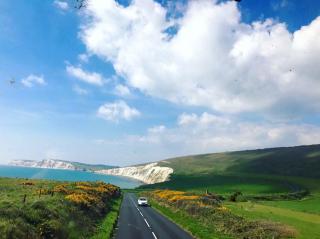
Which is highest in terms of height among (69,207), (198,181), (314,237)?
(198,181)

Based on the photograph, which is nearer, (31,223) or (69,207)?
(31,223)

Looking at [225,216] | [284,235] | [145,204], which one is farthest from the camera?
[145,204]

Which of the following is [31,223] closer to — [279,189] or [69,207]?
[69,207]

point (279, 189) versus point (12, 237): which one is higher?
point (279, 189)

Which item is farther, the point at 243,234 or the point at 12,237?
the point at 243,234

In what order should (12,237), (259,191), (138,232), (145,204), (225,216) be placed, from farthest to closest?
(259,191), (145,204), (225,216), (138,232), (12,237)

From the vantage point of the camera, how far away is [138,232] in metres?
35.4

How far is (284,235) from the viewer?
32.5m

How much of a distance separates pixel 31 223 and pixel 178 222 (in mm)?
24741

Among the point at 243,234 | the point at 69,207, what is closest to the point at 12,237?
the point at 69,207

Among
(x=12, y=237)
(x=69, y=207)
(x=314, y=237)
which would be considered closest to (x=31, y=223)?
(x=12, y=237)

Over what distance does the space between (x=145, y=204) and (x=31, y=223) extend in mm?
52371

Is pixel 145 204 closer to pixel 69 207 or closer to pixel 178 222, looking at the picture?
pixel 178 222

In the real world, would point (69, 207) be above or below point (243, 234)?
above
